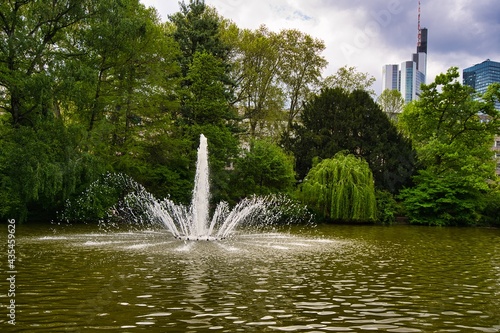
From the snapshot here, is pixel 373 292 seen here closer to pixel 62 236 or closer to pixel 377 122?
pixel 62 236

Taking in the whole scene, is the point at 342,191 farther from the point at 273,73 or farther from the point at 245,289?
the point at 245,289

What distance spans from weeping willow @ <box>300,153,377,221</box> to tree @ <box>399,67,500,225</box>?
4707 mm

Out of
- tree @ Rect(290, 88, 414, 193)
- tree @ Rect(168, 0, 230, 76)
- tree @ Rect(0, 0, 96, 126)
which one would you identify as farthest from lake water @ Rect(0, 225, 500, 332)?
tree @ Rect(168, 0, 230, 76)

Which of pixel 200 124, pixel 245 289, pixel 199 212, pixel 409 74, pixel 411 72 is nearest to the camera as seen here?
pixel 245 289

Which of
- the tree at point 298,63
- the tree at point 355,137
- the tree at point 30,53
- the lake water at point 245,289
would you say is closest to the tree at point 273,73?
the tree at point 298,63

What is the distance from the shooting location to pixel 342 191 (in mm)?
27047

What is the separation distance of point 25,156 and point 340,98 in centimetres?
2360

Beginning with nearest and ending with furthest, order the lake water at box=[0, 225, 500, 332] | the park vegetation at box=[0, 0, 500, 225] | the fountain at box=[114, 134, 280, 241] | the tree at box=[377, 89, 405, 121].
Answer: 1. the lake water at box=[0, 225, 500, 332]
2. the fountain at box=[114, 134, 280, 241]
3. the park vegetation at box=[0, 0, 500, 225]
4. the tree at box=[377, 89, 405, 121]

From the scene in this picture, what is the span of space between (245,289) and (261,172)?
2052cm

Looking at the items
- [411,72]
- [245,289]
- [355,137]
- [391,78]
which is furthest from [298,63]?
[245,289]

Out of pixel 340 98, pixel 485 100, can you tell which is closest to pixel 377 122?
pixel 340 98

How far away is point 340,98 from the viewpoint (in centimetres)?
3478

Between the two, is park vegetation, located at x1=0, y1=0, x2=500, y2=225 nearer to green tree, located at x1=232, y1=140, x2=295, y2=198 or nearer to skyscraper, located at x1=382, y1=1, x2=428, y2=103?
green tree, located at x1=232, y1=140, x2=295, y2=198

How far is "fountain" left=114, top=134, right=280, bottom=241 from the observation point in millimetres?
18219
